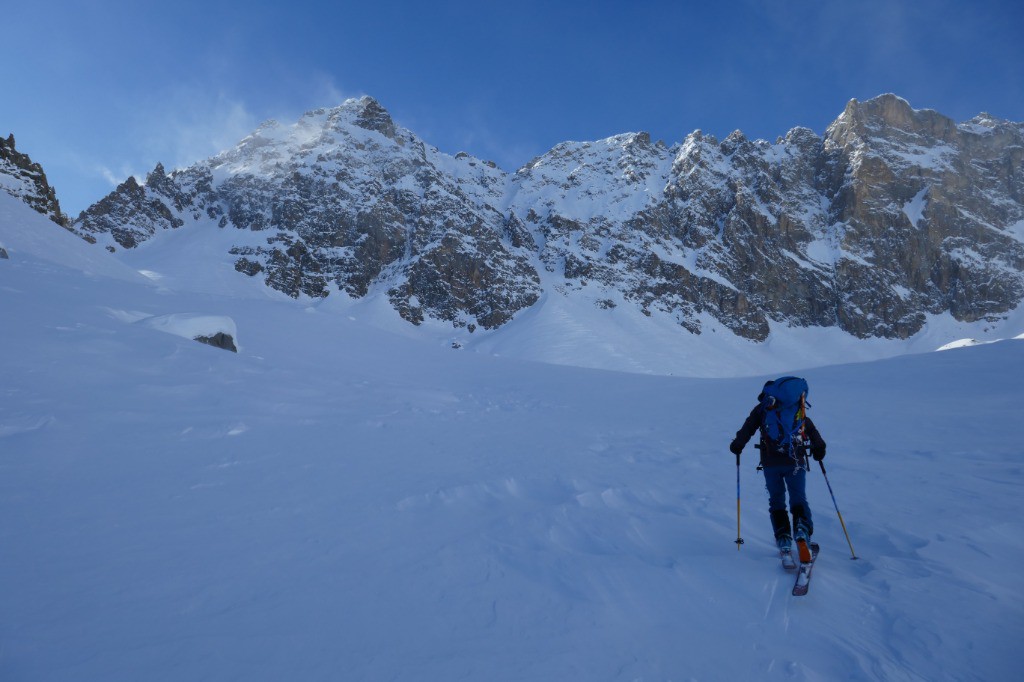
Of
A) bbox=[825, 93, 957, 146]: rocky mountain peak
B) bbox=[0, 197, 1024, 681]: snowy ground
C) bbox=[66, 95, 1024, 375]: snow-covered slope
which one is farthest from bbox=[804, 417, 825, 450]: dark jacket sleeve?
bbox=[825, 93, 957, 146]: rocky mountain peak

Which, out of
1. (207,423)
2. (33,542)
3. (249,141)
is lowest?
(33,542)

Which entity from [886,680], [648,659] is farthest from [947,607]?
[648,659]

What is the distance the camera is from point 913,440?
29.1ft

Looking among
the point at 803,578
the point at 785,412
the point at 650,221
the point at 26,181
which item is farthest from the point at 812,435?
→ the point at 650,221

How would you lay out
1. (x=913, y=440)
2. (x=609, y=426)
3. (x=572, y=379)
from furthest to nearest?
(x=572, y=379) → (x=609, y=426) → (x=913, y=440)

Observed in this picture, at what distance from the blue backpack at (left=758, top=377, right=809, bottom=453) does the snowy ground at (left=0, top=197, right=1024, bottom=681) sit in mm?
1127

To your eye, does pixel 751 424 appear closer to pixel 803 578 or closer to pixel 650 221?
pixel 803 578

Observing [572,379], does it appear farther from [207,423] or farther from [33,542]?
[33,542]

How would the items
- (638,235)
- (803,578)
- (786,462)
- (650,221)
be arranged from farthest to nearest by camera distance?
(650,221) < (638,235) < (786,462) < (803,578)

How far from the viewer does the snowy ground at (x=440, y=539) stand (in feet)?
9.94

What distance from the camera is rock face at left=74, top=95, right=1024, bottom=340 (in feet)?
330

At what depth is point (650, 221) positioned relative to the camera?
117188 mm

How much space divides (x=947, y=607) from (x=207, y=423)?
29.1ft

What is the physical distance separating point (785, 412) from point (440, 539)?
3740 millimetres
